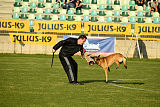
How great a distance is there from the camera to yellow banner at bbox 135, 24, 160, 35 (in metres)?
28.7

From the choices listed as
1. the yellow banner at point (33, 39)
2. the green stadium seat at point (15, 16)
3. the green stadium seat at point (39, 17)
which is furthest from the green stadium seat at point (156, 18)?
the green stadium seat at point (15, 16)

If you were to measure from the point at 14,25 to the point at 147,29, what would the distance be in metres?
10.4

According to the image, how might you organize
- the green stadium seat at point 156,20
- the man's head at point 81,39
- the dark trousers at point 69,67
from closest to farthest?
the man's head at point 81,39 < the dark trousers at point 69,67 < the green stadium seat at point 156,20

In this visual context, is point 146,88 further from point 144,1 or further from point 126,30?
point 144,1

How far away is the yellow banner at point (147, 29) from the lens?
2867cm

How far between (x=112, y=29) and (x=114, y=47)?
1454 mm

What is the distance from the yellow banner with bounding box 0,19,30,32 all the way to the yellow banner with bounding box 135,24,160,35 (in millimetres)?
8592

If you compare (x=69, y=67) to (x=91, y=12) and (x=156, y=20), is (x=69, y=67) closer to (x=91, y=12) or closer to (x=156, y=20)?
(x=91, y=12)

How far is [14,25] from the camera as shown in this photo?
2786cm

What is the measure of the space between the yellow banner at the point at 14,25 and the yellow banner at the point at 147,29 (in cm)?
859

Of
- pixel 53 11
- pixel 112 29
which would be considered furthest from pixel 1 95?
pixel 53 11

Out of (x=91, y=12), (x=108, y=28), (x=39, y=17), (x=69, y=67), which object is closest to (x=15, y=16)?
(x=39, y=17)

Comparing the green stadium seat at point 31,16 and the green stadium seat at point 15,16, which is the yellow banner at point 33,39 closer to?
the green stadium seat at point 31,16

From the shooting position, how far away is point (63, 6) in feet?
107
